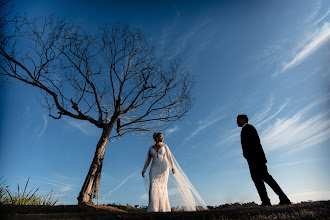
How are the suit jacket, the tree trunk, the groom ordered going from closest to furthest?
the groom < the suit jacket < the tree trunk

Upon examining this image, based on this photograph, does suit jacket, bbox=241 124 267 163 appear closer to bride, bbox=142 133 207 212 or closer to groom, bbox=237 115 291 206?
groom, bbox=237 115 291 206

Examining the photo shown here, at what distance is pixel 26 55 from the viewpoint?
38.7ft

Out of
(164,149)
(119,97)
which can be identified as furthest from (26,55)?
(164,149)

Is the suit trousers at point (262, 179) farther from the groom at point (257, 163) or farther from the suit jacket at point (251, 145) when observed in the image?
the suit jacket at point (251, 145)

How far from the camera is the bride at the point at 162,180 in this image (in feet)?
25.8

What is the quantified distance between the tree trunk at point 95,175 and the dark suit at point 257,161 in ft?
22.7

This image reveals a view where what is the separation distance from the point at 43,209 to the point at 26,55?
7712 mm

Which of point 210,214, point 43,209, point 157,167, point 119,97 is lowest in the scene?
point 210,214

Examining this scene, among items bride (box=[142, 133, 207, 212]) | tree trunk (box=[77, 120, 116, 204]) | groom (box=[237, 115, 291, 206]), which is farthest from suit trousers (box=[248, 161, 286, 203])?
tree trunk (box=[77, 120, 116, 204])

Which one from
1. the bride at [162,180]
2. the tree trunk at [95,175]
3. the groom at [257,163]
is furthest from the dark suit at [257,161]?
the tree trunk at [95,175]

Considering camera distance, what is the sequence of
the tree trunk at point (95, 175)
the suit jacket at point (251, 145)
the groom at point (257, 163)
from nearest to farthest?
the groom at point (257, 163) → the suit jacket at point (251, 145) → the tree trunk at point (95, 175)

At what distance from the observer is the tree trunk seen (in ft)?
33.6

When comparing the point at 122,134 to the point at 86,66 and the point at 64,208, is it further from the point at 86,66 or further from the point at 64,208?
the point at 64,208

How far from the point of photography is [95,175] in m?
10.9
